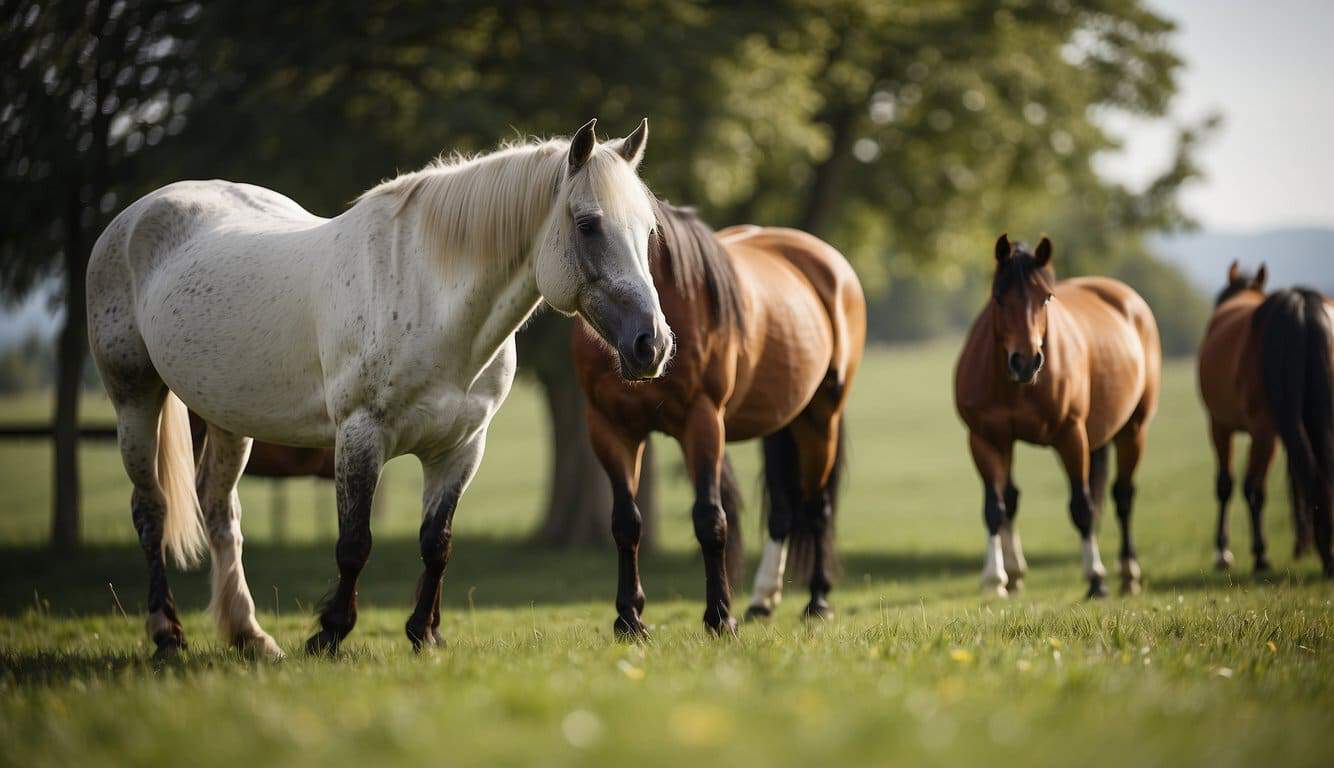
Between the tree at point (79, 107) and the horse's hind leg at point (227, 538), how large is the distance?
229 inches

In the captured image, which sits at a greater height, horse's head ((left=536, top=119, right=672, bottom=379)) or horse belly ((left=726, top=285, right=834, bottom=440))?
horse's head ((left=536, top=119, right=672, bottom=379))

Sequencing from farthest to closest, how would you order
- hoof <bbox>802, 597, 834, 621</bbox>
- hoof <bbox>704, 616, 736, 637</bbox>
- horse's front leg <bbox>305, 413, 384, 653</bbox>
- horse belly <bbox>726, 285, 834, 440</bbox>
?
hoof <bbox>802, 597, 834, 621</bbox>, horse belly <bbox>726, 285, 834, 440</bbox>, hoof <bbox>704, 616, 736, 637</bbox>, horse's front leg <bbox>305, 413, 384, 653</bbox>

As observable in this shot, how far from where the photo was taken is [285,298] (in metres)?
5.04

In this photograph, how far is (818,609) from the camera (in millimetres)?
7426

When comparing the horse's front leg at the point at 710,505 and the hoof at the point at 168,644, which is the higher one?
the horse's front leg at the point at 710,505

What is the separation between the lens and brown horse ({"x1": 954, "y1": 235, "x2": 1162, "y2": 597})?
24.6 ft

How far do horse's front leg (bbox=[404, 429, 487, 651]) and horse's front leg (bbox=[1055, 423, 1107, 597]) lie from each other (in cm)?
503

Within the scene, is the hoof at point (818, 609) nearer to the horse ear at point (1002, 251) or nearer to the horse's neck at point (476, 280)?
the horse ear at point (1002, 251)

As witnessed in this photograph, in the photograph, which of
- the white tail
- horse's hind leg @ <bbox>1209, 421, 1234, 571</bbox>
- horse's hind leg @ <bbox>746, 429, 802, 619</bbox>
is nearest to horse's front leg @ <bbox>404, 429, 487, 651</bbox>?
Result: the white tail

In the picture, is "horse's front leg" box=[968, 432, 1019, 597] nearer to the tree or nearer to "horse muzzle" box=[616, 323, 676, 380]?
"horse muzzle" box=[616, 323, 676, 380]

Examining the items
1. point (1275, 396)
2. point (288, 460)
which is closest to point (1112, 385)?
point (1275, 396)

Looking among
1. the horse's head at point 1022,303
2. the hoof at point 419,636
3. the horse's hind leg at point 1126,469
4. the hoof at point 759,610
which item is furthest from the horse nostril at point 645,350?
the horse's hind leg at point 1126,469

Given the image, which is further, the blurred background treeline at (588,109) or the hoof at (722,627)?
the blurred background treeline at (588,109)

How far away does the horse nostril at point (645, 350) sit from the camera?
4305 mm
